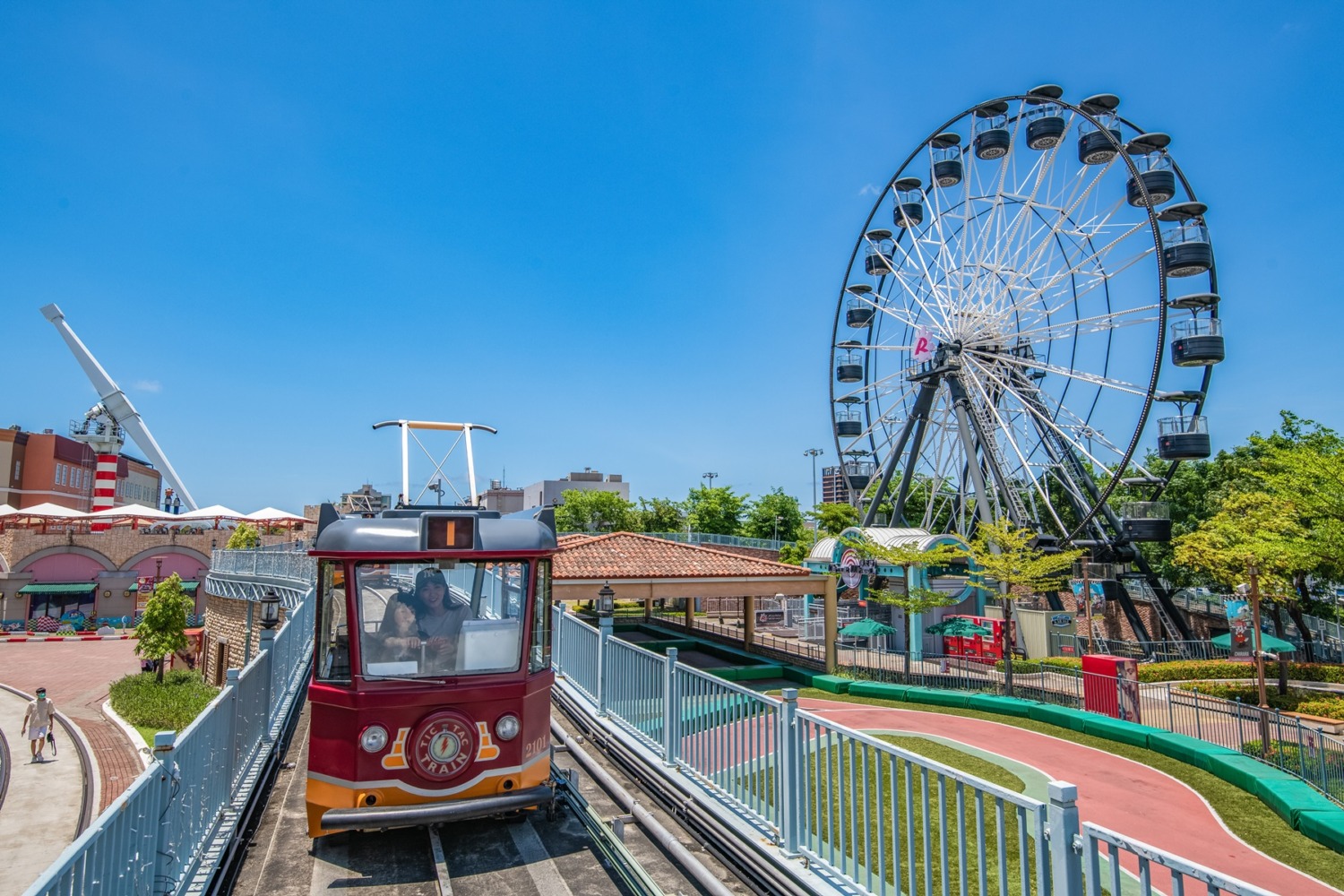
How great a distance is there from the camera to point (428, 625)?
629 centimetres

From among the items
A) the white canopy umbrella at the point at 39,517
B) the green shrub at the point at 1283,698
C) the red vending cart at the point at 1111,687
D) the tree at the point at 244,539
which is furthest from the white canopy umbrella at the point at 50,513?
the green shrub at the point at 1283,698

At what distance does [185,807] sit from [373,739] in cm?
122

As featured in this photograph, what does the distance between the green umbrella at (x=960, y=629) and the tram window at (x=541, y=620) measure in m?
21.9

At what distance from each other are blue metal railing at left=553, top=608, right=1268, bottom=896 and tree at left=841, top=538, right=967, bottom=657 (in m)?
16.9

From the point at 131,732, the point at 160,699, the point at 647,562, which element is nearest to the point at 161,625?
the point at 160,699

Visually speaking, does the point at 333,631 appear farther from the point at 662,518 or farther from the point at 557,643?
the point at 662,518

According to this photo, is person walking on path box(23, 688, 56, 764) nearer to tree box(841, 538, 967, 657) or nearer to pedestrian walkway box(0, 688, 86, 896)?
pedestrian walkway box(0, 688, 86, 896)

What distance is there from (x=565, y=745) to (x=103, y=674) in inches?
1272

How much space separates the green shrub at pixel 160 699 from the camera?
24.7 m

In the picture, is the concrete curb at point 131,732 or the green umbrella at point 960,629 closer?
the concrete curb at point 131,732

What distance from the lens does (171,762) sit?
15.5 ft

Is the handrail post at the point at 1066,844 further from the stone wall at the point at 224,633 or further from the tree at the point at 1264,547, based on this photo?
the stone wall at the point at 224,633

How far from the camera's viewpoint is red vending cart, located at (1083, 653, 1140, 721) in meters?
17.6

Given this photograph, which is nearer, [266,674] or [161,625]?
[266,674]
